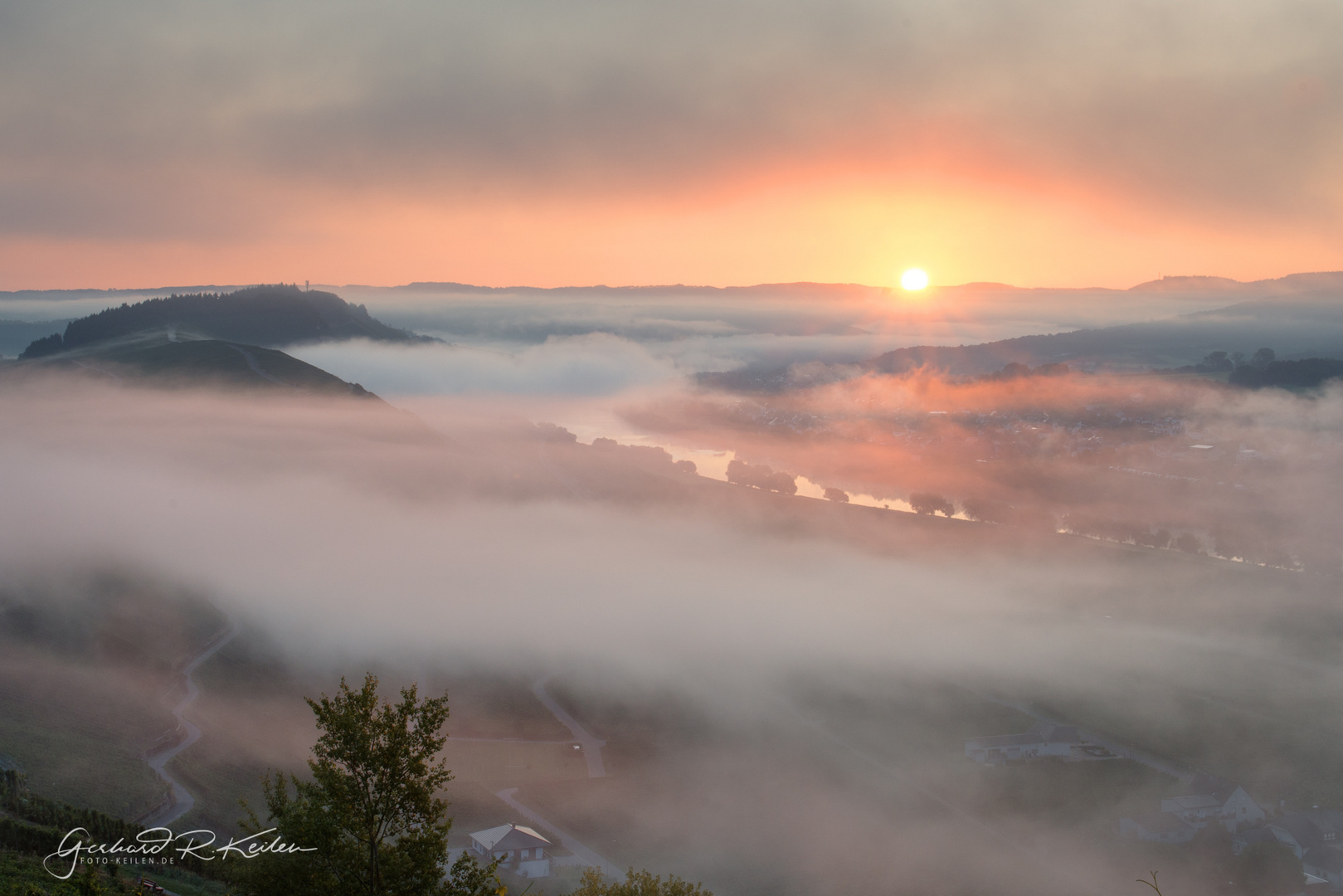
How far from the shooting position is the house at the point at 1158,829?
181ft

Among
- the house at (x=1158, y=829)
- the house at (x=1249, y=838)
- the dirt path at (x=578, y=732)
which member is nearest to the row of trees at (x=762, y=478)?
the dirt path at (x=578, y=732)

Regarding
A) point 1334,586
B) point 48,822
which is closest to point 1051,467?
point 1334,586

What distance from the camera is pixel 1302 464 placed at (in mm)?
167625

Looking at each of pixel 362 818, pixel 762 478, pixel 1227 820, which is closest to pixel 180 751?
pixel 362 818

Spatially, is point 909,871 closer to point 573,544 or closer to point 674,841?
point 674,841

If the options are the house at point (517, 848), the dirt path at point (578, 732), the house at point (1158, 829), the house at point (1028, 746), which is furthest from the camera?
the house at point (1028, 746)

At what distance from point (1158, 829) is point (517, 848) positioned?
3960 cm

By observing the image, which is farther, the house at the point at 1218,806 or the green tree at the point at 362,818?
the house at the point at 1218,806

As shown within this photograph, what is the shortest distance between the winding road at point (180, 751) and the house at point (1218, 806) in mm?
58682

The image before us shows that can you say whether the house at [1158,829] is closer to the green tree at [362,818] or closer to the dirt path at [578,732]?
the dirt path at [578,732]

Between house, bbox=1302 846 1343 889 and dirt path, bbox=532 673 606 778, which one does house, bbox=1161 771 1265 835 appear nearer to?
house, bbox=1302 846 1343 889

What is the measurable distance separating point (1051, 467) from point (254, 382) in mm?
151240
